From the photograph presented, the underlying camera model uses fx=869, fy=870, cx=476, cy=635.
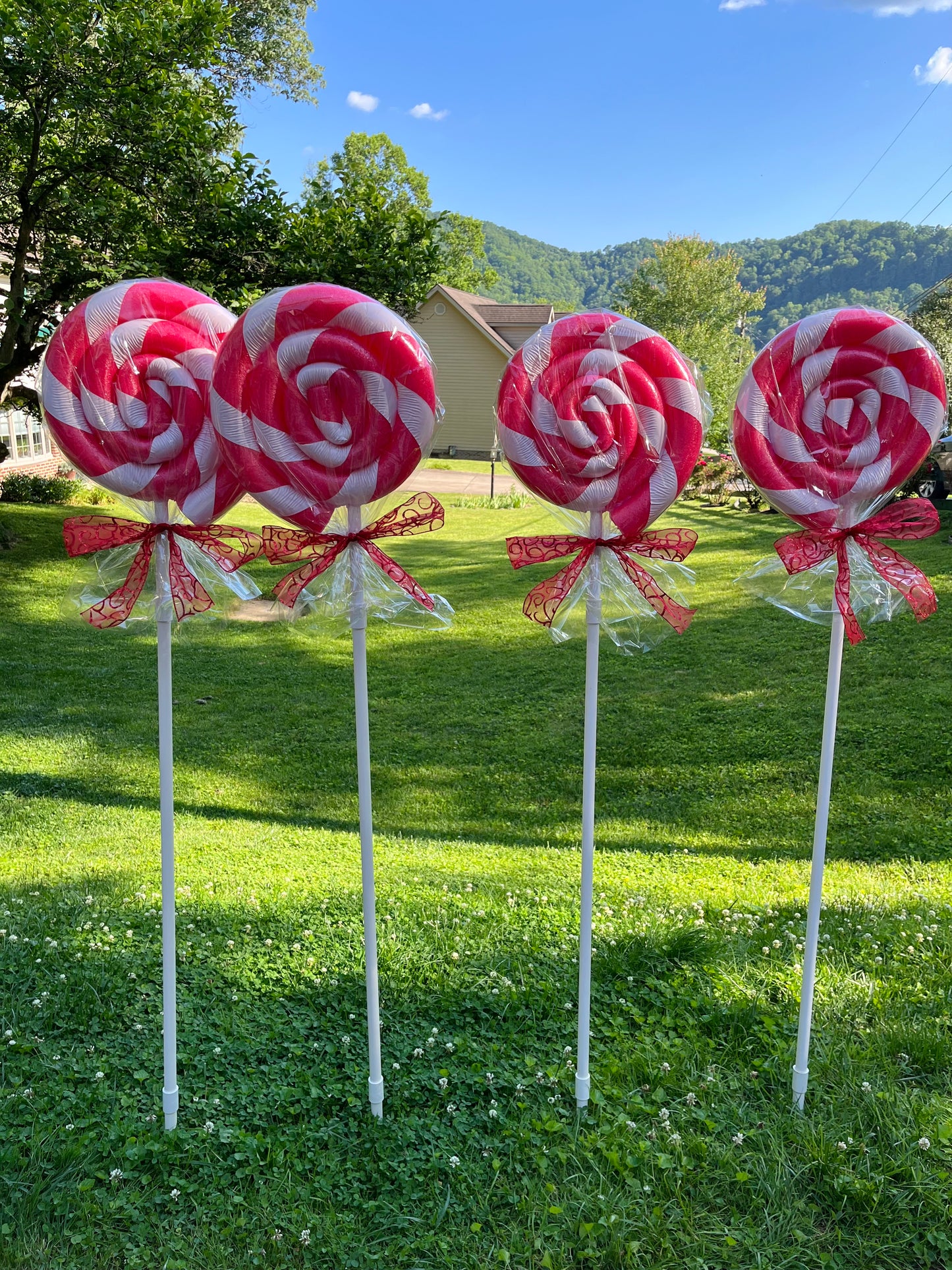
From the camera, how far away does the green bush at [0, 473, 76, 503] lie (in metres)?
15.5

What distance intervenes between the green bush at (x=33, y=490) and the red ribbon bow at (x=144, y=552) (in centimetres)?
1476

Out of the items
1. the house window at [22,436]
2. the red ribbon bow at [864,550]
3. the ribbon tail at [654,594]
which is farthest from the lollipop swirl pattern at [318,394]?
the house window at [22,436]

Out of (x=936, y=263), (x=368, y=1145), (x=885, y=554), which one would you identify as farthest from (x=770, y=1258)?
(x=936, y=263)

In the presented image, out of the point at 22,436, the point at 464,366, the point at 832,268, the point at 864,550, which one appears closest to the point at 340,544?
the point at 864,550

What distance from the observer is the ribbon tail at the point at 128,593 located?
2615 mm

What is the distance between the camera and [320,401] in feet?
7.66

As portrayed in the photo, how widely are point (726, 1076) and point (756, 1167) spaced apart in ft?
1.19

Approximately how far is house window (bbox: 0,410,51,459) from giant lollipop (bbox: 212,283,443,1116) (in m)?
16.0

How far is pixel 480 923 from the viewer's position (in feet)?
12.2

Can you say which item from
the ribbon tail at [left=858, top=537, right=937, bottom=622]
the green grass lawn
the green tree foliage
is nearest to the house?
the green tree foliage

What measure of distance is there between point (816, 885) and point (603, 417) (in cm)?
153

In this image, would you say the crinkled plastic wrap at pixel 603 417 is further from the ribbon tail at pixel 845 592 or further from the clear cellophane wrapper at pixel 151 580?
the clear cellophane wrapper at pixel 151 580

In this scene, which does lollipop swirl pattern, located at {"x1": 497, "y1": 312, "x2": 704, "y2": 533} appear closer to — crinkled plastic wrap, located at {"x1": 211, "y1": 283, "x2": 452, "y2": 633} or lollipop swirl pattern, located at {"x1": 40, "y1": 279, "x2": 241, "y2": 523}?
crinkled plastic wrap, located at {"x1": 211, "y1": 283, "x2": 452, "y2": 633}

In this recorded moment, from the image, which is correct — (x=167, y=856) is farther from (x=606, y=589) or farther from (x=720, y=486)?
(x=720, y=486)
